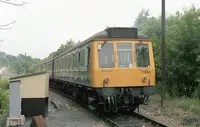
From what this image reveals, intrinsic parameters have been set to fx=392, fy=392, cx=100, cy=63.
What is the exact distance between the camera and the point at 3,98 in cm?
1254

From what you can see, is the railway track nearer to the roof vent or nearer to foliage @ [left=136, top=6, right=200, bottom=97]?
the roof vent

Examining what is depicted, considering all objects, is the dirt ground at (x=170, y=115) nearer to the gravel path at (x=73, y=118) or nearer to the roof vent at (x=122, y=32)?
the gravel path at (x=73, y=118)

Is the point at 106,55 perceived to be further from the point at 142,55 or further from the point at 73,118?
the point at 73,118

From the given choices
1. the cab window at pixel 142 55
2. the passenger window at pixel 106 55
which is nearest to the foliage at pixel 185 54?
the cab window at pixel 142 55

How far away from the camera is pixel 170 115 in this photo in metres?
12.7


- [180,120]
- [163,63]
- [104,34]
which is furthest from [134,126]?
[163,63]

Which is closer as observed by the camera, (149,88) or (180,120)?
(180,120)

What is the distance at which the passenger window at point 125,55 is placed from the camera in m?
12.8

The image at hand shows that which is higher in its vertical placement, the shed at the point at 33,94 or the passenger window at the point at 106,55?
the passenger window at the point at 106,55

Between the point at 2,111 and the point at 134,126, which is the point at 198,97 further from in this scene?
the point at 2,111

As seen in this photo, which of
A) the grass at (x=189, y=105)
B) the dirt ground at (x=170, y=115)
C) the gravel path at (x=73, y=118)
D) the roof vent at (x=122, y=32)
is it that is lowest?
the gravel path at (x=73, y=118)

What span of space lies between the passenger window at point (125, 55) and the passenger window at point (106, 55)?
0.89 ft

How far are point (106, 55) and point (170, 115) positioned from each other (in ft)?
9.33

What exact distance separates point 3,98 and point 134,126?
4.41 meters
